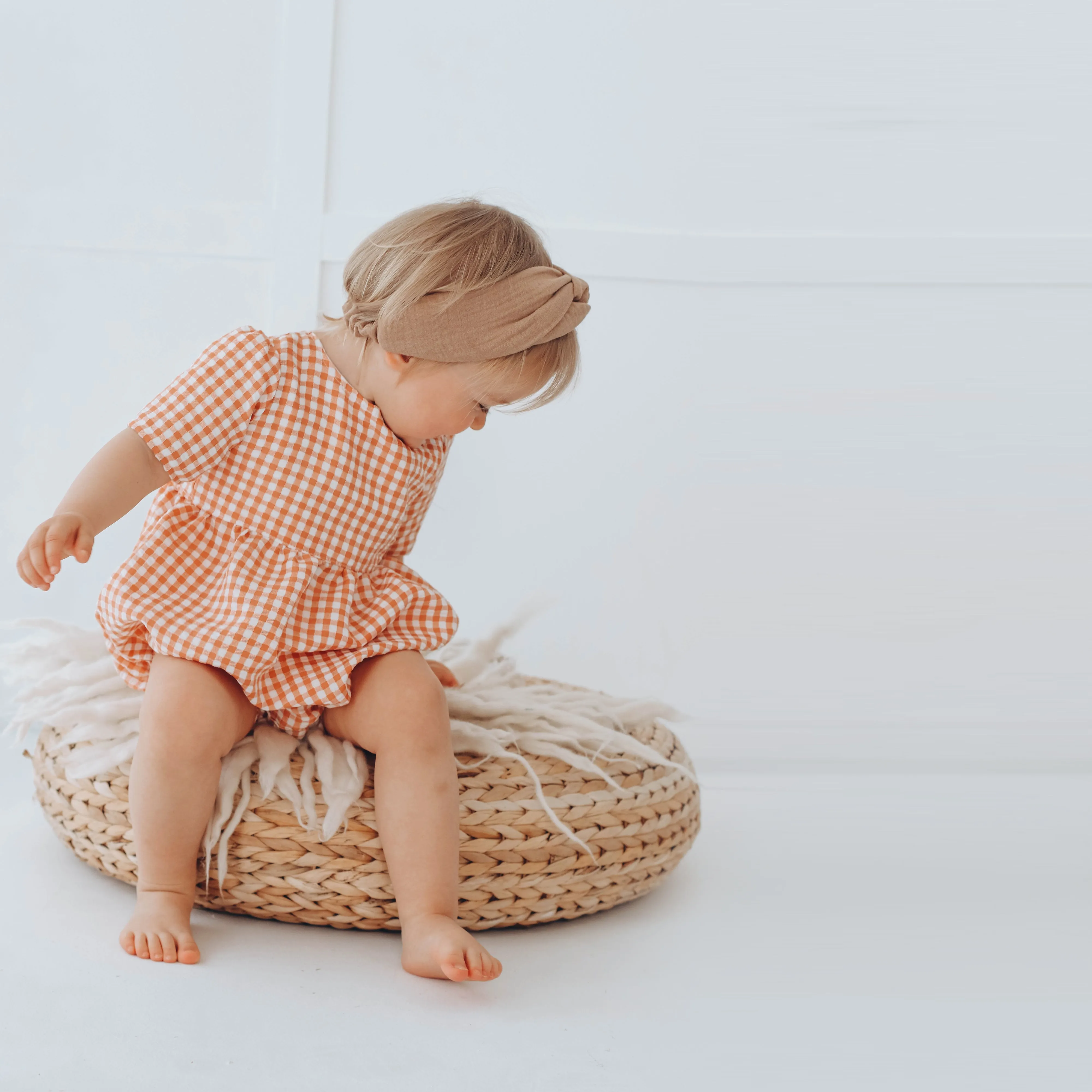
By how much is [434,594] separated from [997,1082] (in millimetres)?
644

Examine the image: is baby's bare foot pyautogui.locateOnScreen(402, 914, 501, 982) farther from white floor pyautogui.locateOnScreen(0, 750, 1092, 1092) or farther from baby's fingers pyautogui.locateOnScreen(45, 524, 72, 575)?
baby's fingers pyautogui.locateOnScreen(45, 524, 72, 575)

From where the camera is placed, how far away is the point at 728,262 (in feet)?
5.94

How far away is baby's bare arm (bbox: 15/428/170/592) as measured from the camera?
94 cm

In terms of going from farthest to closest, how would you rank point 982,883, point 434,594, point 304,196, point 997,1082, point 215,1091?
point 304,196 < point 982,883 < point 434,594 < point 997,1082 < point 215,1091

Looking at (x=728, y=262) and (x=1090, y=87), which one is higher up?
(x=1090, y=87)

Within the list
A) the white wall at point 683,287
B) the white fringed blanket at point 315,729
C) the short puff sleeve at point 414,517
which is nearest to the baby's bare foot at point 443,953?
the white fringed blanket at point 315,729

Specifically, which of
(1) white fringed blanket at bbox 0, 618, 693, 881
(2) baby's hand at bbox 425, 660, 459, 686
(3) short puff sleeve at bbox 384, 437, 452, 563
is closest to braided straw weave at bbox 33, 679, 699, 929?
(1) white fringed blanket at bbox 0, 618, 693, 881

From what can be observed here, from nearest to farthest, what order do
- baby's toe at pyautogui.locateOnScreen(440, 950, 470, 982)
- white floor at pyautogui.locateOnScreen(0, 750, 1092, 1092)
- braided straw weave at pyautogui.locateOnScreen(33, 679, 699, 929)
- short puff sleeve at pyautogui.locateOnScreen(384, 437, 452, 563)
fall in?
white floor at pyautogui.locateOnScreen(0, 750, 1092, 1092) → baby's toe at pyautogui.locateOnScreen(440, 950, 470, 982) → braided straw weave at pyautogui.locateOnScreen(33, 679, 699, 929) → short puff sleeve at pyautogui.locateOnScreen(384, 437, 452, 563)

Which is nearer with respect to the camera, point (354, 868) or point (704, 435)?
point (354, 868)

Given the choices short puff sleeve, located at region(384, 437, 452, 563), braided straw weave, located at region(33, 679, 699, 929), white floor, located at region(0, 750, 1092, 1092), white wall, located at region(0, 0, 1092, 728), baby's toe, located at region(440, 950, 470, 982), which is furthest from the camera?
white wall, located at region(0, 0, 1092, 728)

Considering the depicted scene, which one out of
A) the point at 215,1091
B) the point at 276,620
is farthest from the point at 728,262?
the point at 215,1091

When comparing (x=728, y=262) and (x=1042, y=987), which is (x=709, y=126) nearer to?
(x=728, y=262)

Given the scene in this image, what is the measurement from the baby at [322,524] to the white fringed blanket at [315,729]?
25mm

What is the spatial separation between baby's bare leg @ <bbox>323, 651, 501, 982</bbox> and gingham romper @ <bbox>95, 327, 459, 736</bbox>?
0.08ft
